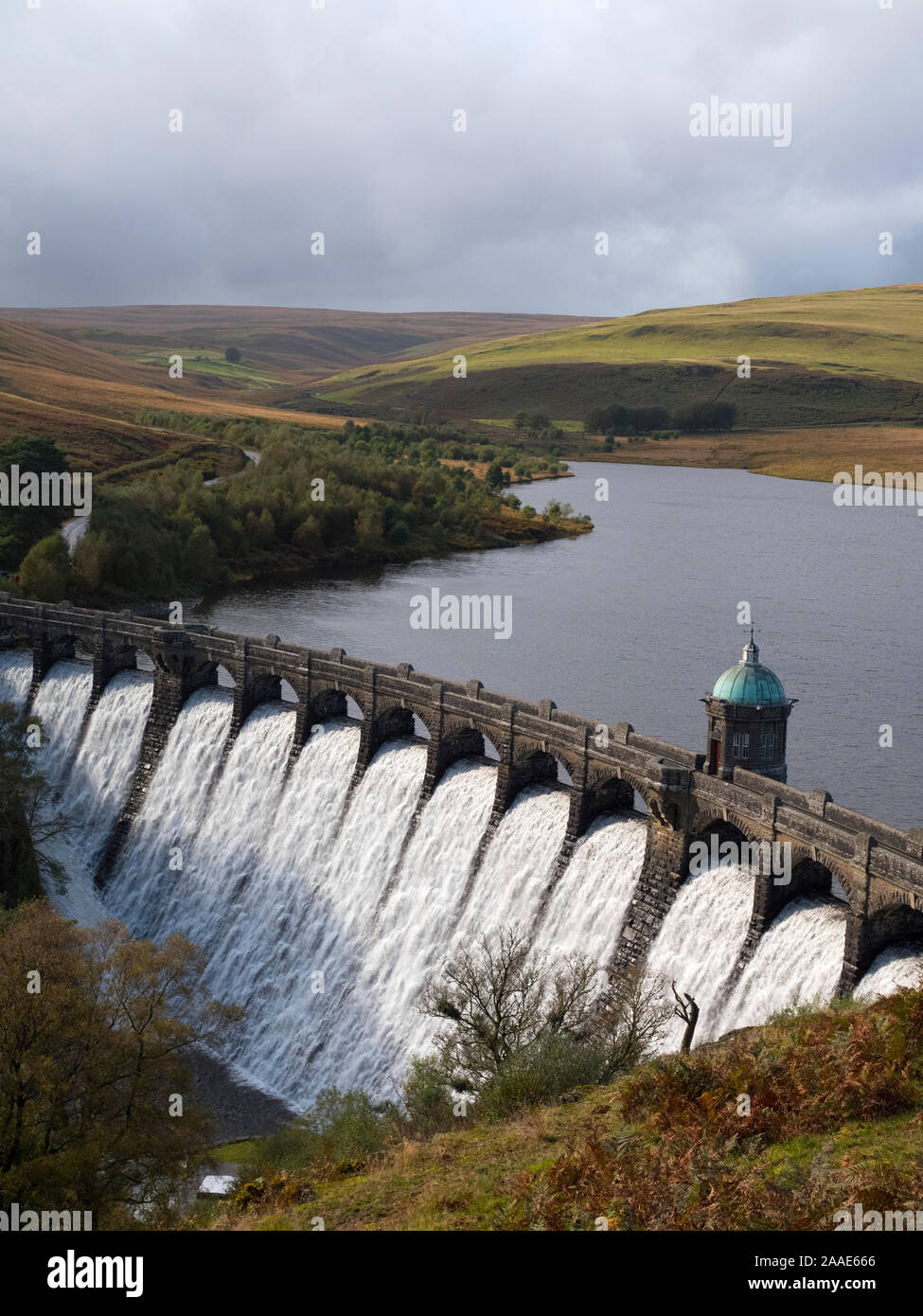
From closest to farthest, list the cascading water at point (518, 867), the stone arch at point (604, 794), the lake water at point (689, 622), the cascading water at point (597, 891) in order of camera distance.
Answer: the cascading water at point (597, 891) → the stone arch at point (604, 794) → the cascading water at point (518, 867) → the lake water at point (689, 622)

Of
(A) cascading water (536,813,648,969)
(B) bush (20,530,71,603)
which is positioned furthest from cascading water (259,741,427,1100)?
(B) bush (20,530,71,603)

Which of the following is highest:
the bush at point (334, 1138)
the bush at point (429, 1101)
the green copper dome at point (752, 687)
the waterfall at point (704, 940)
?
the green copper dome at point (752, 687)

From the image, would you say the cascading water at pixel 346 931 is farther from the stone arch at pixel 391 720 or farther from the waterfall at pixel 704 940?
the waterfall at pixel 704 940

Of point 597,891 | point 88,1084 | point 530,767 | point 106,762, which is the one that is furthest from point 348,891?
point 106,762

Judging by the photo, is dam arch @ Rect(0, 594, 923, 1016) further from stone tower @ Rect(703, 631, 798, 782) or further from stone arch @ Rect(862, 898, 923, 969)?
stone tower @ Rect(703, 631, 798, 782)

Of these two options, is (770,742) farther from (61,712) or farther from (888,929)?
(61,712)

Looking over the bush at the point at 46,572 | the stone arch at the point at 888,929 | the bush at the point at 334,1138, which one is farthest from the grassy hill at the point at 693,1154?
the bush at the point at 46,572

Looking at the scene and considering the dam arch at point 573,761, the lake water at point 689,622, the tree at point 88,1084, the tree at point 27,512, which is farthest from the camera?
the tree at point 27,512
